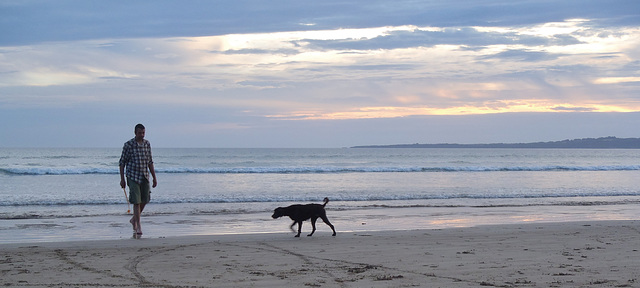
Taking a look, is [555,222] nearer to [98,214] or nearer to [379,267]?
[379,267]

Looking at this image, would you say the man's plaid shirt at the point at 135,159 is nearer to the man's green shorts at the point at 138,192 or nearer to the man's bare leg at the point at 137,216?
the man's green shorts at the point at 138,192

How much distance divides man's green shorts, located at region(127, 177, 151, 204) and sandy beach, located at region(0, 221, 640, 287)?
636mm

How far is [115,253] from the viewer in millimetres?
7297

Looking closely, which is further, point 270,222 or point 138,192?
point 270,222

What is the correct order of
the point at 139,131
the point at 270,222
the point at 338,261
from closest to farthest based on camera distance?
the point at 338,261 → the point at 139,131 → the point at 270,222

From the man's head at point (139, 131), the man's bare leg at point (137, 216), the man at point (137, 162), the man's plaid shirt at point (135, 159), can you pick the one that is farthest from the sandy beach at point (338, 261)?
the man's head at point (139, 131)

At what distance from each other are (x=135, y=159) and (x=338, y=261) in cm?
388

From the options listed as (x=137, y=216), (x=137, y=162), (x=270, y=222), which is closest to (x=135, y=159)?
(x=137, y=162)

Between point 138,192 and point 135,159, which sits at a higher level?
point 135,159

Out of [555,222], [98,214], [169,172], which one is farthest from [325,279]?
[169,172]

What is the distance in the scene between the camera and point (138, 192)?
29.1 feet

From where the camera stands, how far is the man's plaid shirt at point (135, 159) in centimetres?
873

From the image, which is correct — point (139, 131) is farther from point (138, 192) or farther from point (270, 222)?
point (270, 222)

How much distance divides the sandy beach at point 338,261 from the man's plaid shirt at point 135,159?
103cm
